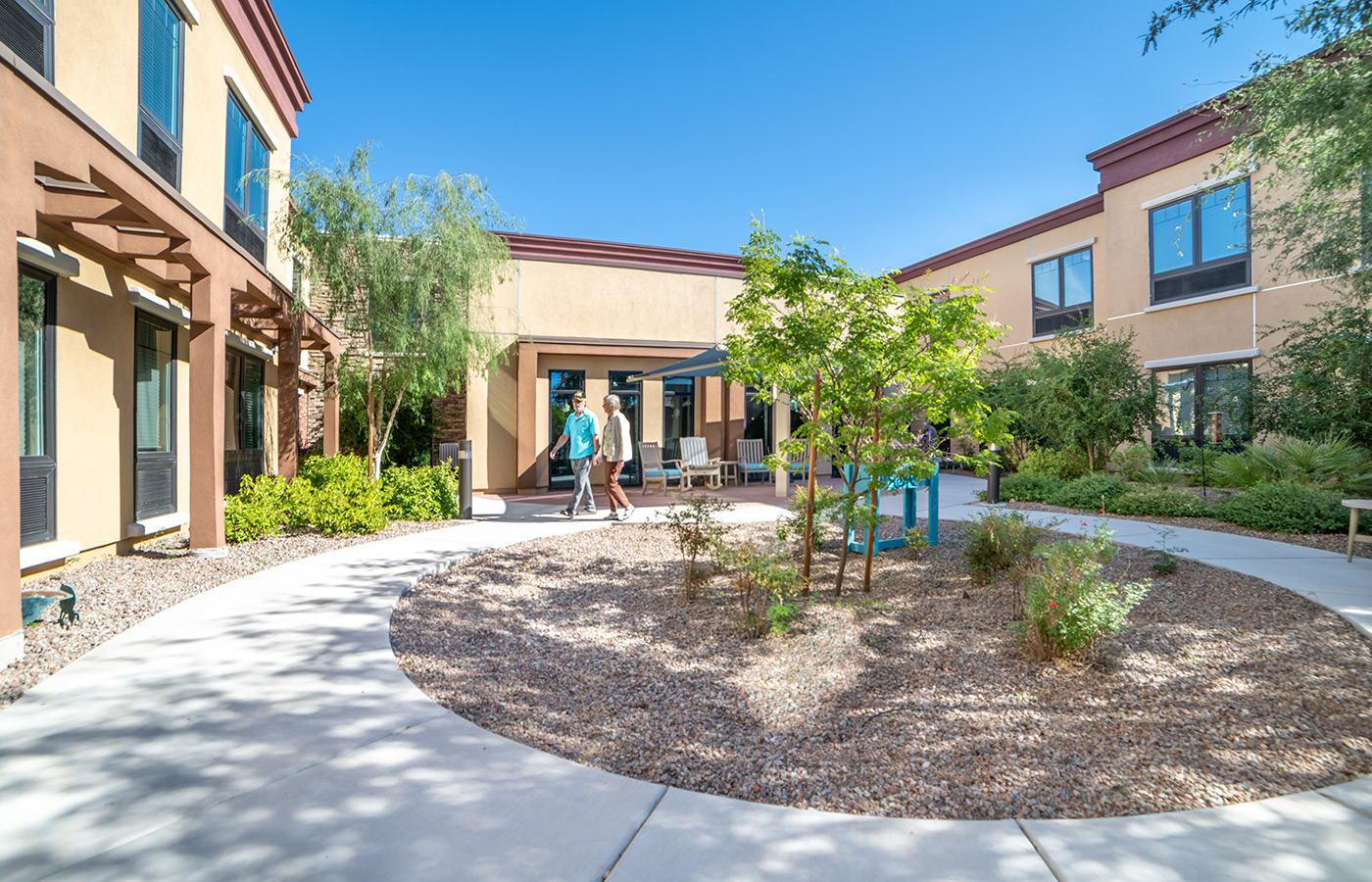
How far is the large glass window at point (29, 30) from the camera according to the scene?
15.2 ft

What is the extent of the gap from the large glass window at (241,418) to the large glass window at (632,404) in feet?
21.9

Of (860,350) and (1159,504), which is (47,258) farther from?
(1159,504)

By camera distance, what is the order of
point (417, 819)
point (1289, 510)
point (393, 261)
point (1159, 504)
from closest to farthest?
1. point (417, 819)
2. point (1289, 510)
3. point (393, 261)
4. point (1159, 504)

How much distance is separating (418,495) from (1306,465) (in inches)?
474

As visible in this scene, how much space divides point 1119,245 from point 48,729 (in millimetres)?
18725

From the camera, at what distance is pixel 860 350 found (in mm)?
4684

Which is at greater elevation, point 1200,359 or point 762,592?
point 1200,359

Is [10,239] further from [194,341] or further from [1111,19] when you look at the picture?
[1111,19]

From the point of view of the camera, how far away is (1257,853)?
202 centimetres

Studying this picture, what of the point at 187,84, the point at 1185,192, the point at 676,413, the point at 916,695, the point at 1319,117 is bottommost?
the point at 916,695

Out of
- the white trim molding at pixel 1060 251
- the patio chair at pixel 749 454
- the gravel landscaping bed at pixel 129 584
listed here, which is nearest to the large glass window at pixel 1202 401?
the white trim molding at pixel 1060 251

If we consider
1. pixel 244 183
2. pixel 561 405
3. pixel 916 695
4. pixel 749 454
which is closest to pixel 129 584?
pixel 916 695

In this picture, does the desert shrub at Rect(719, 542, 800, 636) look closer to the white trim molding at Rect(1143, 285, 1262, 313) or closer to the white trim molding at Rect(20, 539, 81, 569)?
the white trim molding at Rect(20, 539, 81, 569)

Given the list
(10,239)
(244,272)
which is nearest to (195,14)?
(244,272)
